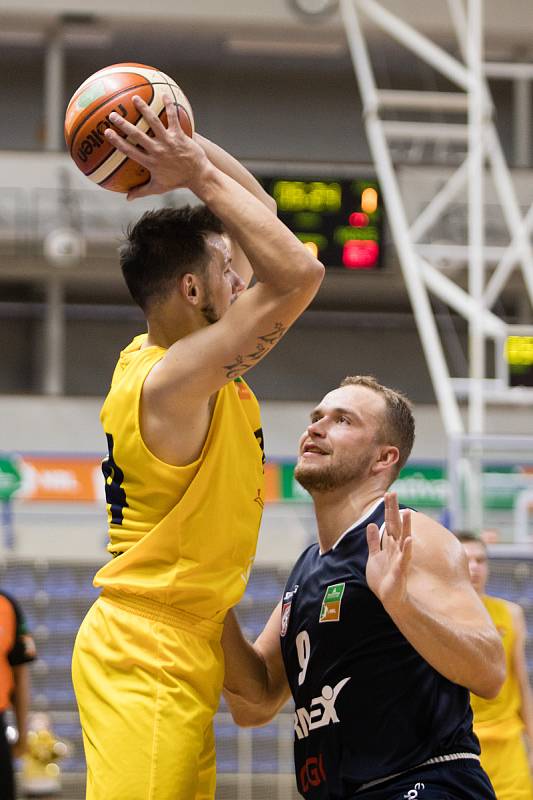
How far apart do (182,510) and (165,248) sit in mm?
702

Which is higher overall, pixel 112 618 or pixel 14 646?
pixel 112 618

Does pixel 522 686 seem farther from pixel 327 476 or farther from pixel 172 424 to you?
pixel 172 424

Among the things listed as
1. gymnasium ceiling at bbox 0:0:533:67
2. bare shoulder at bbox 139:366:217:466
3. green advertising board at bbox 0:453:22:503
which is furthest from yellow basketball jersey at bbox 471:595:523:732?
gymnasium ceiling at bbox 0:0:533:67

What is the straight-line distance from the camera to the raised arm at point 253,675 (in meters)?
3.81

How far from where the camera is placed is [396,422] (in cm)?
387

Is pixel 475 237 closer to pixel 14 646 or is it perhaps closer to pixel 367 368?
pixel 14 646

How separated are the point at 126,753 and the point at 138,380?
3.13ft

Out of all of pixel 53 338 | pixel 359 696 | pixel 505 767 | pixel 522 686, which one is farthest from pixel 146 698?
pixel 53 338

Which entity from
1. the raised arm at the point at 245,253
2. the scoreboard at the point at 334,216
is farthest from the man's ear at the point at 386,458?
the scoreboard at the point at 334,216

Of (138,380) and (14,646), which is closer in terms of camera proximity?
(138,380)

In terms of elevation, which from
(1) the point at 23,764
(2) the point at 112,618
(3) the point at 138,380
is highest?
(3) the point at 138,380

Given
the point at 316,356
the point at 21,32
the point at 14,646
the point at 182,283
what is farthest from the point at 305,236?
the point at 182,283

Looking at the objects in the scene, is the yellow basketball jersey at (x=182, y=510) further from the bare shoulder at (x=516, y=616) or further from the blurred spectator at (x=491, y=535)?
the blurred spectator at (x=491, y=535)

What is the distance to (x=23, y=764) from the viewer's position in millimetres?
10953
